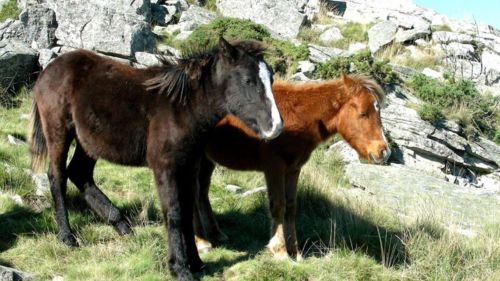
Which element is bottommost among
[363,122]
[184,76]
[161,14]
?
[161,14]

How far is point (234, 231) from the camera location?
24.4 ft

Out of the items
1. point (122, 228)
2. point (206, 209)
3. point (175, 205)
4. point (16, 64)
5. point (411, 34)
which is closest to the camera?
point (175, 205)

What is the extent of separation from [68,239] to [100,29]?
9.12 metres

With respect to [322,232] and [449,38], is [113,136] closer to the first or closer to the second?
[322,232]

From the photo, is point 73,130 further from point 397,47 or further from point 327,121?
point 397,47

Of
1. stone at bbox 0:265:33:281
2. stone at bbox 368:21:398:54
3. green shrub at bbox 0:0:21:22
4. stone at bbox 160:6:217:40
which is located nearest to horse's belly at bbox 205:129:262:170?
stone at bbox 0:265:33:281

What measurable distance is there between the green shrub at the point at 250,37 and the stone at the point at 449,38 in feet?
22.7

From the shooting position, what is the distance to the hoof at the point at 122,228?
678 cm

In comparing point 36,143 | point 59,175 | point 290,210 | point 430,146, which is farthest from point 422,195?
point 36,143

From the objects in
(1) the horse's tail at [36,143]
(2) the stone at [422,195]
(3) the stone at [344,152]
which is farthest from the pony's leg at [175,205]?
(3) the stone at [344,152]

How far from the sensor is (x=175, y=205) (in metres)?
5.80

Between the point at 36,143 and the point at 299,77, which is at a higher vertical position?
the point at 36,143

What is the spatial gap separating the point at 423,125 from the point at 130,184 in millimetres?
7622

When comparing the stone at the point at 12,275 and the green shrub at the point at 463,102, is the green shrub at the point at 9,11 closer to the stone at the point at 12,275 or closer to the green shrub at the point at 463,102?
the green shrub at the point at 463,102
